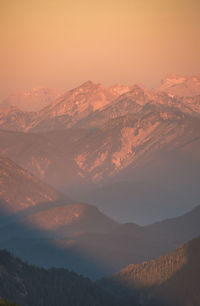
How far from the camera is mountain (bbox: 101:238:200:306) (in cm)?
17062

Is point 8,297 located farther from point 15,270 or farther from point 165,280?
point 165,280

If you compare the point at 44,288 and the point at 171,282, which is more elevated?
the point at 44,288

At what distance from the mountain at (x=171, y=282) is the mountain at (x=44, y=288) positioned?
26.9 ft

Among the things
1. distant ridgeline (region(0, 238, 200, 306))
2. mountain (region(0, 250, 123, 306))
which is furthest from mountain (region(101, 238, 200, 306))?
mountain (region(0, 250, 123, 306))

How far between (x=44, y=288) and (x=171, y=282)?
28934mm

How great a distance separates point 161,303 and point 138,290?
54.6ft

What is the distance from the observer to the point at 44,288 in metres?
172

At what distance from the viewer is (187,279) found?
6978 inches

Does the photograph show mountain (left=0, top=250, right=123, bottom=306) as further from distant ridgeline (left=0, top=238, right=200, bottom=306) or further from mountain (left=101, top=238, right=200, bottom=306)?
mountain (left=101, top=238, right=200, bottom=306)

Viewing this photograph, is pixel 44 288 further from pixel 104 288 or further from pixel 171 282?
pixel 104 288

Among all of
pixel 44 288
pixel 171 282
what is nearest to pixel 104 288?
pixel 171 282

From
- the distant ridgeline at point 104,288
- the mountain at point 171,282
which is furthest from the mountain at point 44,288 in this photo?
the mountain at point 171,282

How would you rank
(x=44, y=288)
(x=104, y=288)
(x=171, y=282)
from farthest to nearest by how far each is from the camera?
1. (x=104, y=288)
2. (x=171, y=282)
3. (x=44, y=288)

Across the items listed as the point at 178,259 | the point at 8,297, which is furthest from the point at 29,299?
the point at 178,259
